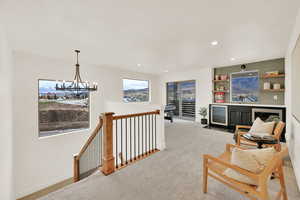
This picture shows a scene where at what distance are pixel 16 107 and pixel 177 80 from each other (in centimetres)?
636

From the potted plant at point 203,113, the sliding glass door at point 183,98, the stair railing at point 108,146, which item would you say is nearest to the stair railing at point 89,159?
the stair railing at point 108,146

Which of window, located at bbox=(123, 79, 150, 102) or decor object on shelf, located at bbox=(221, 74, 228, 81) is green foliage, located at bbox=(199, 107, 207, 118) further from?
window, located at bbox=(123, 79, 150, 102)

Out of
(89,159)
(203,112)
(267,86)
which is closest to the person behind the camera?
(89,159)

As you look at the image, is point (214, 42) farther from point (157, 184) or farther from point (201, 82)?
point (201, 82)

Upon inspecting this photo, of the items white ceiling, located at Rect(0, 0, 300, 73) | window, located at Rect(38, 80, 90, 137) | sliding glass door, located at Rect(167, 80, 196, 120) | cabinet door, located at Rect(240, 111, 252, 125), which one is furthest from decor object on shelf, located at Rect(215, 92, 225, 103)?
window, located at Rect(38, 80, 90, 137)

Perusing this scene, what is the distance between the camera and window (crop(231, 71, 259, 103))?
4.92 meters

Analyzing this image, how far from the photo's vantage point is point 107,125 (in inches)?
85.4

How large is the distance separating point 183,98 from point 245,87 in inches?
115

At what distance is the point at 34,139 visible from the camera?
3793 millimetres

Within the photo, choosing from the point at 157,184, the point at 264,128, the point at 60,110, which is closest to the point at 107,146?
the point at 157,184

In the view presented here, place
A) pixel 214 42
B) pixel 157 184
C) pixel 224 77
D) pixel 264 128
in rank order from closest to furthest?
pixel 157 184, pixel 264 128, pixel 214 42, pixel 224 77

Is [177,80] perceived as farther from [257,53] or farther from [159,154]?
[159,154]

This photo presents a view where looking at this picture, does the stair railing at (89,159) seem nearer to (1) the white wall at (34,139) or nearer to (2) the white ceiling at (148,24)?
(1) the white wall at (34,139)

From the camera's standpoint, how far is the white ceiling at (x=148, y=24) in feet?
5.72
